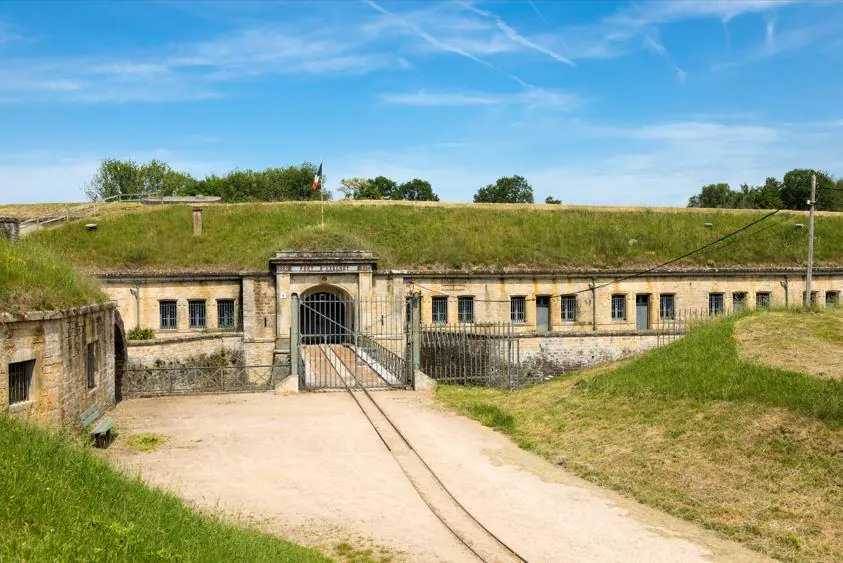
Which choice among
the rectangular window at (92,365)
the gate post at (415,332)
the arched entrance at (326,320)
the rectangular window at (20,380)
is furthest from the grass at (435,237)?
the rectangular window at (20,380)

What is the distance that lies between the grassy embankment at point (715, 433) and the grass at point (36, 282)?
968cm

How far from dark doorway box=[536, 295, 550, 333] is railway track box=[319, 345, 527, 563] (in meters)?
16.5

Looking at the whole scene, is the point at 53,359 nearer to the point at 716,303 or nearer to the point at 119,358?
the point at 119,358

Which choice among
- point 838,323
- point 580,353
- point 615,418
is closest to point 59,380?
point 615,418

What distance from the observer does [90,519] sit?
648 cm

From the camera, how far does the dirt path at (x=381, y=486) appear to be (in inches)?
372

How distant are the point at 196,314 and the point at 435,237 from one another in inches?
491

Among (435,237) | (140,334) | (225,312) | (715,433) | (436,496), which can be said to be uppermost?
(435,237)

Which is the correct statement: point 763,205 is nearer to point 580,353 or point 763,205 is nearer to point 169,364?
point 580,353

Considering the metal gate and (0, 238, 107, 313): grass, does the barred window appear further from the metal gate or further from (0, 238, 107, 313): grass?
(0, 238, 107, 313): grass

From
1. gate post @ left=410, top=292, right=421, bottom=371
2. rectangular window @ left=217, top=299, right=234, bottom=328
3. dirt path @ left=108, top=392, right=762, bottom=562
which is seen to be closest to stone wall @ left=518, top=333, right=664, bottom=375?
gate post @ left=410, top=292, right=421, bottom=371

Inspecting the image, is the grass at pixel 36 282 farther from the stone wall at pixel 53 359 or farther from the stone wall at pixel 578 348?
the stone wall at pixel 578 348

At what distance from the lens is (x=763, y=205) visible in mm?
71750

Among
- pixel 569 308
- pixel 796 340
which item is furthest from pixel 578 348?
pixel 796 340
